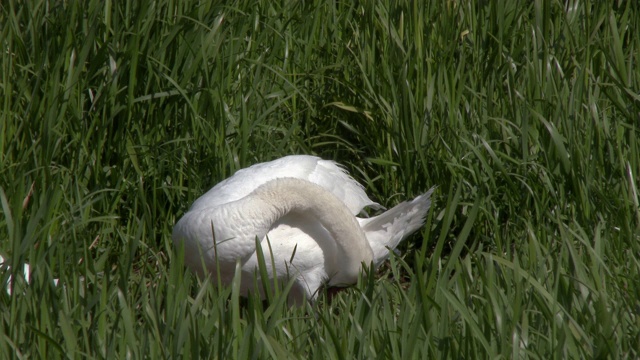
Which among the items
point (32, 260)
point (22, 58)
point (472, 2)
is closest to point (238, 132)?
point (22, 58)

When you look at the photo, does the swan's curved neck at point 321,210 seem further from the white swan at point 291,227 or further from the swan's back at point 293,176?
the swan's back at point 293,176

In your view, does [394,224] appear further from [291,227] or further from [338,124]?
[338,124]

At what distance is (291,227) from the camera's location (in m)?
3.69

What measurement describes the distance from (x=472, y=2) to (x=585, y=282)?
205 centimetres

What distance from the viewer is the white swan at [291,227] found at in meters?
3.40

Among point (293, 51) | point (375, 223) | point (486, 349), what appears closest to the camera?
point (486, 349)

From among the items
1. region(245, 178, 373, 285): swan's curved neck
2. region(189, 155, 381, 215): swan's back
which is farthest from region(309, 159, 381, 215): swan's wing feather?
region(245, 178, 373, 285): swan's curved neck

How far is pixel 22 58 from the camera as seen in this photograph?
398 centimetres

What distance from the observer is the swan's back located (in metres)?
3.70

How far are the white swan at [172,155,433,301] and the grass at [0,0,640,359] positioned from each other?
0.14 metres

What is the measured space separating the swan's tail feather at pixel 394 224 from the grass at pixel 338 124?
0.08 metres

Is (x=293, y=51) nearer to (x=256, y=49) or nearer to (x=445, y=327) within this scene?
(x=256, y=49)

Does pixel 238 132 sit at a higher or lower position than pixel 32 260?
lower

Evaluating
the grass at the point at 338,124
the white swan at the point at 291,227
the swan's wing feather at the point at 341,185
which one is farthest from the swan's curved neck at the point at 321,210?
the swan's wing feather at the point at 341,185
